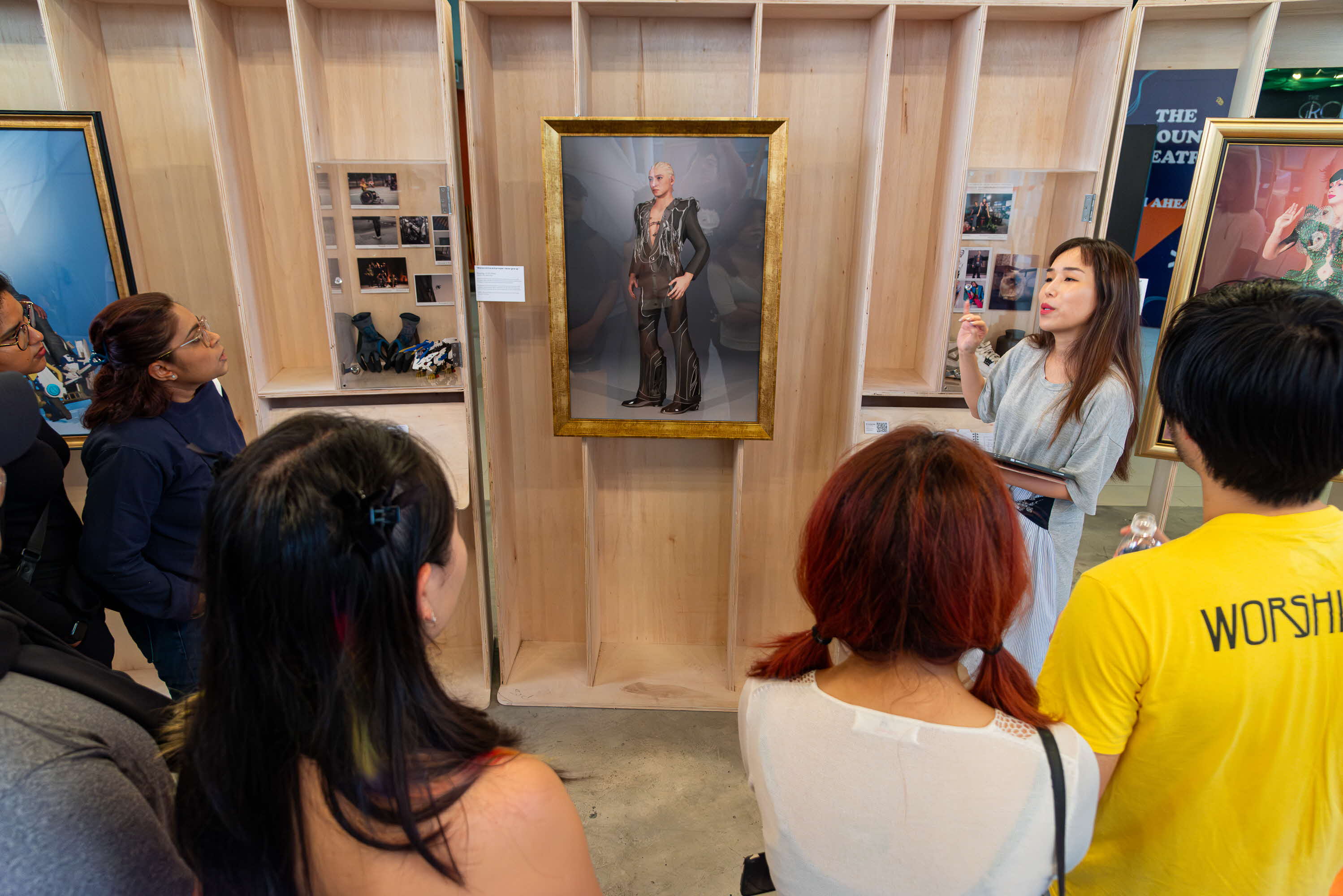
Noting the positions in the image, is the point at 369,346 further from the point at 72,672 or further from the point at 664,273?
the point at 72,672

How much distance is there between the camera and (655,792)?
8.61ft

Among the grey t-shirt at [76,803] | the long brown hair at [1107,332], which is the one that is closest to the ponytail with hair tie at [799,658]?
the grey t-shirt at [76,803]

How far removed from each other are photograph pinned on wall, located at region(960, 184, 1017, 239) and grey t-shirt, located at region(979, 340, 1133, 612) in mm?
626

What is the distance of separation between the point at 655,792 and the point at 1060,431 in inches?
72.9

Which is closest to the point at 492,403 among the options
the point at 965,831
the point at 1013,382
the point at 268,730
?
the point at 1013,382

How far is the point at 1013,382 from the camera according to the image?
7.22 feet

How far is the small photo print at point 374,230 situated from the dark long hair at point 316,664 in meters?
2.13

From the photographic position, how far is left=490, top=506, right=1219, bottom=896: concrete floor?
229 cm

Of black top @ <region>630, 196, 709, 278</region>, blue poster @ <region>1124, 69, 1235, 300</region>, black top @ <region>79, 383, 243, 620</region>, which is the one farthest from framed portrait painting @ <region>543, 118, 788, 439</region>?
blue poster @ <region>1124, 69, 1235, 300</region>

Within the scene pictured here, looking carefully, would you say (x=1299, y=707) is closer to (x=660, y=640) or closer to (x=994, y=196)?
(x=994, y=196)

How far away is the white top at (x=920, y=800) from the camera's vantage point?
88 centimetres

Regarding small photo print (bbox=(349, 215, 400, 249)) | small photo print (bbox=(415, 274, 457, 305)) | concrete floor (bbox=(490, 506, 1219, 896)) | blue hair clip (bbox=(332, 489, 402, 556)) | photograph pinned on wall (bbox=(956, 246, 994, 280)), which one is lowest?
concrete floor (bbox=(490, 506, 1219, 896))

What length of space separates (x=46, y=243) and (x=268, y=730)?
2716 mm

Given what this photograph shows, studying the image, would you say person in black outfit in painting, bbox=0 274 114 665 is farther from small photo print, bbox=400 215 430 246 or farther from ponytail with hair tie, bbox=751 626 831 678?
ponytail with hair tie, bbox=751 626 831 678
